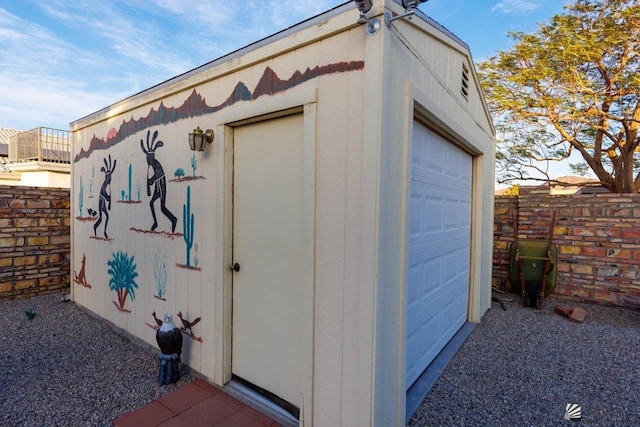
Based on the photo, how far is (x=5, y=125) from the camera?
14.4 metres

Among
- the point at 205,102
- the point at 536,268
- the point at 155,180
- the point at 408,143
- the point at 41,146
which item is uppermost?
the point at 41,146

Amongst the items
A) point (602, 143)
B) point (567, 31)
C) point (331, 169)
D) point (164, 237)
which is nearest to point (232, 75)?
point (331, 169)

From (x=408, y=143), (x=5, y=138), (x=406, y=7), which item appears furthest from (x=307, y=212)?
(x=5, y=138)

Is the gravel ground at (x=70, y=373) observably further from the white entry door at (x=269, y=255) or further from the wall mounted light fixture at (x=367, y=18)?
the wall mounted light fixture at (x=367, y=18)

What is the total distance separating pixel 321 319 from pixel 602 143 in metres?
11.7

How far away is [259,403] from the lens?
7.66 ft

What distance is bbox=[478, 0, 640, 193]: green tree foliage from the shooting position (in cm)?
776

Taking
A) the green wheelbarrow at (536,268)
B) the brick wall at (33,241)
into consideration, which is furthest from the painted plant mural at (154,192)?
the green wheelbarrow at (536,268)

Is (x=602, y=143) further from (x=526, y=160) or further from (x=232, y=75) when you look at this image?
(x=232, y=75)

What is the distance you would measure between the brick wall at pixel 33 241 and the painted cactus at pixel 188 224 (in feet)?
13.5

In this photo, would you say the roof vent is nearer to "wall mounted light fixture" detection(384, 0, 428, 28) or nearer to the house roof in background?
"wall mounted light fixture" detection(384, 0, 428, 28)

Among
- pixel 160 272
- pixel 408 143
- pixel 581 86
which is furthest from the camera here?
pixel 581 86

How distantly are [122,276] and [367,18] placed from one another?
3.64 m

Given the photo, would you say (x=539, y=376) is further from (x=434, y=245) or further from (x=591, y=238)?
(x=591, y=238)
